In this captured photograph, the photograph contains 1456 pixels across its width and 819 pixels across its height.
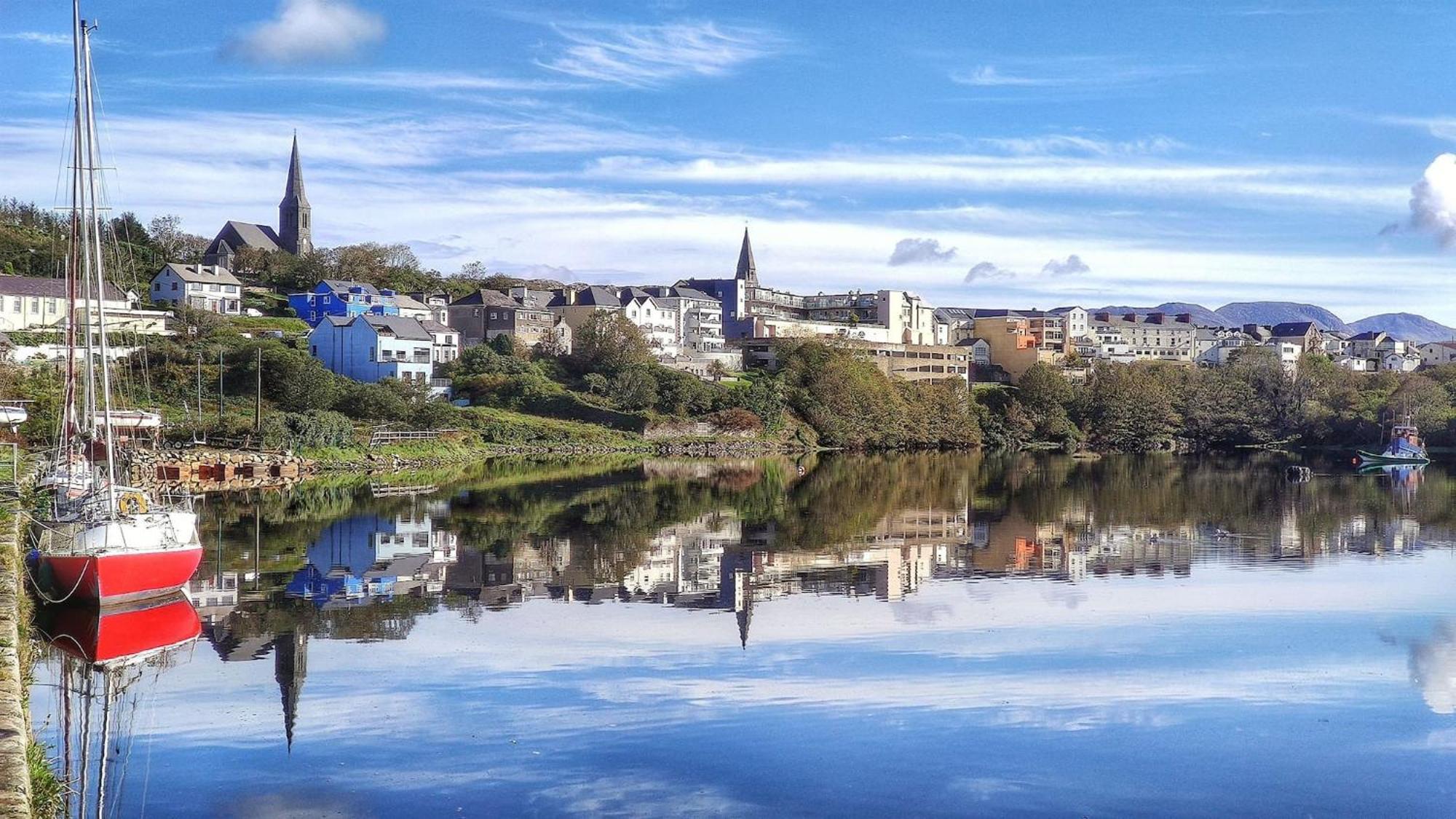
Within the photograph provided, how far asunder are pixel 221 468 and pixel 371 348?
902 inches

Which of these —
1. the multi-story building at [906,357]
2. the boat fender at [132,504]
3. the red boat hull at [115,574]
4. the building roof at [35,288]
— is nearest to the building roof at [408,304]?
the building roof at [35,288]

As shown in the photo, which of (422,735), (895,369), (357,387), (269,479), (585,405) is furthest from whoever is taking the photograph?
(895,369)

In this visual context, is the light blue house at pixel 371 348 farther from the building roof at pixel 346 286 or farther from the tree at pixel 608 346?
the tree at pixel 608 346

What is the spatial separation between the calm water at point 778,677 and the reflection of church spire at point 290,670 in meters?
0.09

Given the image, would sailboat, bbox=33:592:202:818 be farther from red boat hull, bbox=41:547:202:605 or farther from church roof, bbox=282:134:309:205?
church roof, bbox=282:134:309:205

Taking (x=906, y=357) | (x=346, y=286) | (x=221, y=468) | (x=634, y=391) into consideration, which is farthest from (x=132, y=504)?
(x=906, y=357)

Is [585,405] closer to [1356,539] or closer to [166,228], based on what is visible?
[166,228]

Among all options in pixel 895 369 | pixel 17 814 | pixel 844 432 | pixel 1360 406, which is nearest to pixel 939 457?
pixel 844 432

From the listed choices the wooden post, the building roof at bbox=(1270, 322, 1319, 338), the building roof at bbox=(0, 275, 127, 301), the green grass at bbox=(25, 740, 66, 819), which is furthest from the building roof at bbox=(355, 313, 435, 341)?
the building roof at bbox=(1270, 322, 1319, 338)

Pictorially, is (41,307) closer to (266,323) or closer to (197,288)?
(197,288)

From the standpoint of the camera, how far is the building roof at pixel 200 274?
259ft

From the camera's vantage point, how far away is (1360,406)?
9525cm

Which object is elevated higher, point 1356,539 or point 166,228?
point 166,228

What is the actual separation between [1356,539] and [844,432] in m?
52.5
